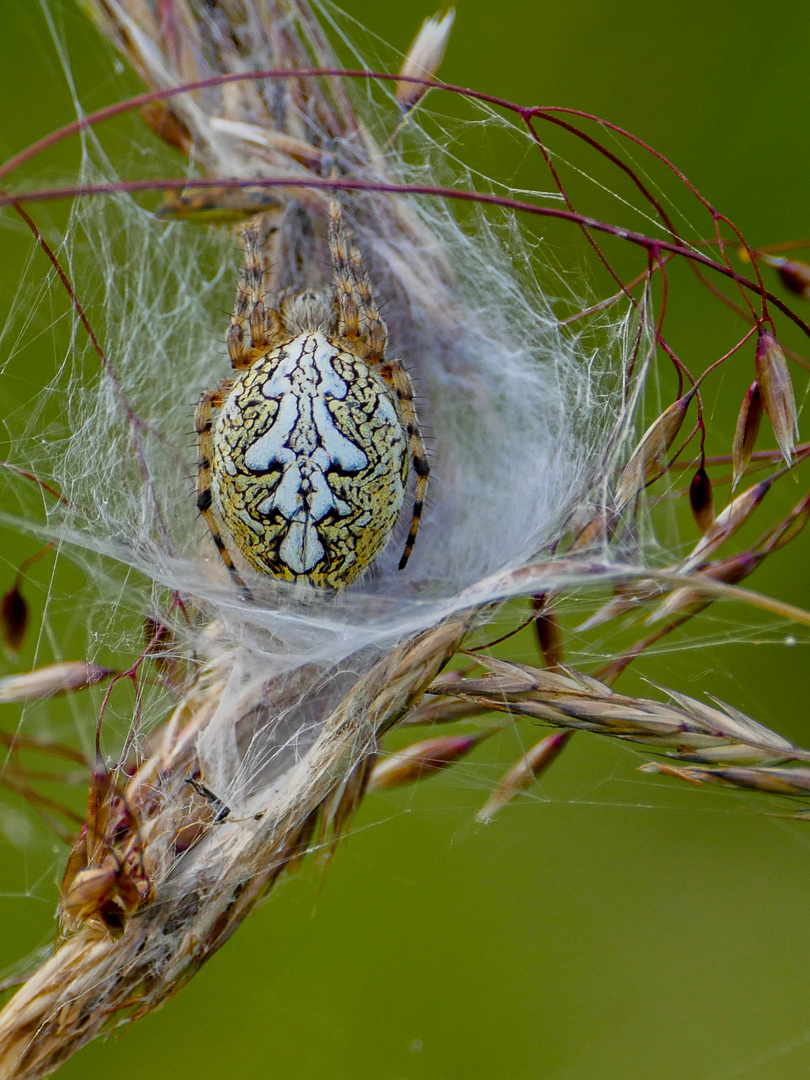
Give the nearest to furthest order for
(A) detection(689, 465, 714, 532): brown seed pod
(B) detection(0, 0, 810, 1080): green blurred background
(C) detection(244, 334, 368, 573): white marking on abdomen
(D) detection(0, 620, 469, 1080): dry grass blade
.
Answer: (D) detection(0, 620, 469, 1080): dry grass blade, (A) detection(689, 465, 714, 532): brown seed pod, (C) detection(244, 334, 368, 573): white marking on abdomen, (B) detection(0, 0, 810, 1080): green blurred background

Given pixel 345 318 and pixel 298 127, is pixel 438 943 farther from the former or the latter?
pixel 298 127

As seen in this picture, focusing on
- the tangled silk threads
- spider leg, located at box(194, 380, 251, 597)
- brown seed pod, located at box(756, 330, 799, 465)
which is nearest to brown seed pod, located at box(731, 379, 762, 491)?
brown seed pod, located at box(756, 330, 799, 465)

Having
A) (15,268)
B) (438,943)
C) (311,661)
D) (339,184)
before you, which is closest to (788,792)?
(311,661)

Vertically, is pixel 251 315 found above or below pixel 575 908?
above

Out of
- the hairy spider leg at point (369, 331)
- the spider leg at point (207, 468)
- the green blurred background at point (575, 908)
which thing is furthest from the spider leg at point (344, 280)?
the green blurred background at point (575, 908)

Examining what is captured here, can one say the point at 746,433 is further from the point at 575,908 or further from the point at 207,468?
the point at 575,908

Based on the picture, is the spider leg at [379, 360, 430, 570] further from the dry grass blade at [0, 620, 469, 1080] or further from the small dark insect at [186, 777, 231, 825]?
the small dark insect at [186, 777, 231, 825]

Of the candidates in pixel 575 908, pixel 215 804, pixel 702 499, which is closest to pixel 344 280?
pixel 702 499
